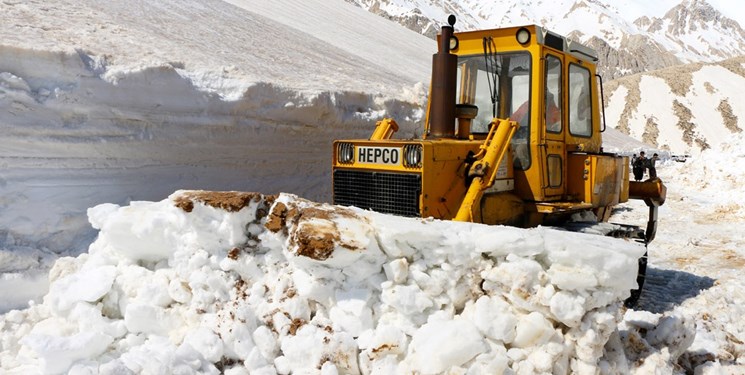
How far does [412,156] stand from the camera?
175 inches

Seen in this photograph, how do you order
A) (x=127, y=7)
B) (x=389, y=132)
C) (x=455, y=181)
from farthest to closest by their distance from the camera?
(x=127, y=7)
(x=389, y=132)
(x=455, y=181)

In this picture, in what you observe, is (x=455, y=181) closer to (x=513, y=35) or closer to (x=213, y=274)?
(x=513, y=35)

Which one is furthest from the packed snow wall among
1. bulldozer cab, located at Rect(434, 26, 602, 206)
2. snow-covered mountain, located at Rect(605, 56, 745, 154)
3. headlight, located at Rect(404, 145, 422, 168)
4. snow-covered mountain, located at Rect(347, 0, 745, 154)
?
snow-covered mountain, located at Rect(605, 56, 745, 154)

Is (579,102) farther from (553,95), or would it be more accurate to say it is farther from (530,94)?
(530,94)


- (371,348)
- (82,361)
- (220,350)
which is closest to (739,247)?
(371,348)

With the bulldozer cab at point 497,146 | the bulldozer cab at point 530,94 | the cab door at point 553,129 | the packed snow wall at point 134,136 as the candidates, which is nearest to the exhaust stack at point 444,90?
the bulldozer cab at point 497,146

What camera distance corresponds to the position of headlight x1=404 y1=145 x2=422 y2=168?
443cm

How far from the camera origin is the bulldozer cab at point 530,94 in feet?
16.5

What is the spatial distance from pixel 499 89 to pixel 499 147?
2.53 feet

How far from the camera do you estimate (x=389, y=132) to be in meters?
5.58

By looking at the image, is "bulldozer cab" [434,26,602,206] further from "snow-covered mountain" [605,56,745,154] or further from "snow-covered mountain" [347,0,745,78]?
"snow-covered mountain" [347,0,745,78]

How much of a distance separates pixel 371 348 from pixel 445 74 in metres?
2.30

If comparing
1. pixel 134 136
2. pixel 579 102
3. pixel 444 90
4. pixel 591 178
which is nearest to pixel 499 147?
pixel 444 90

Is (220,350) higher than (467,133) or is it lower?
lower
